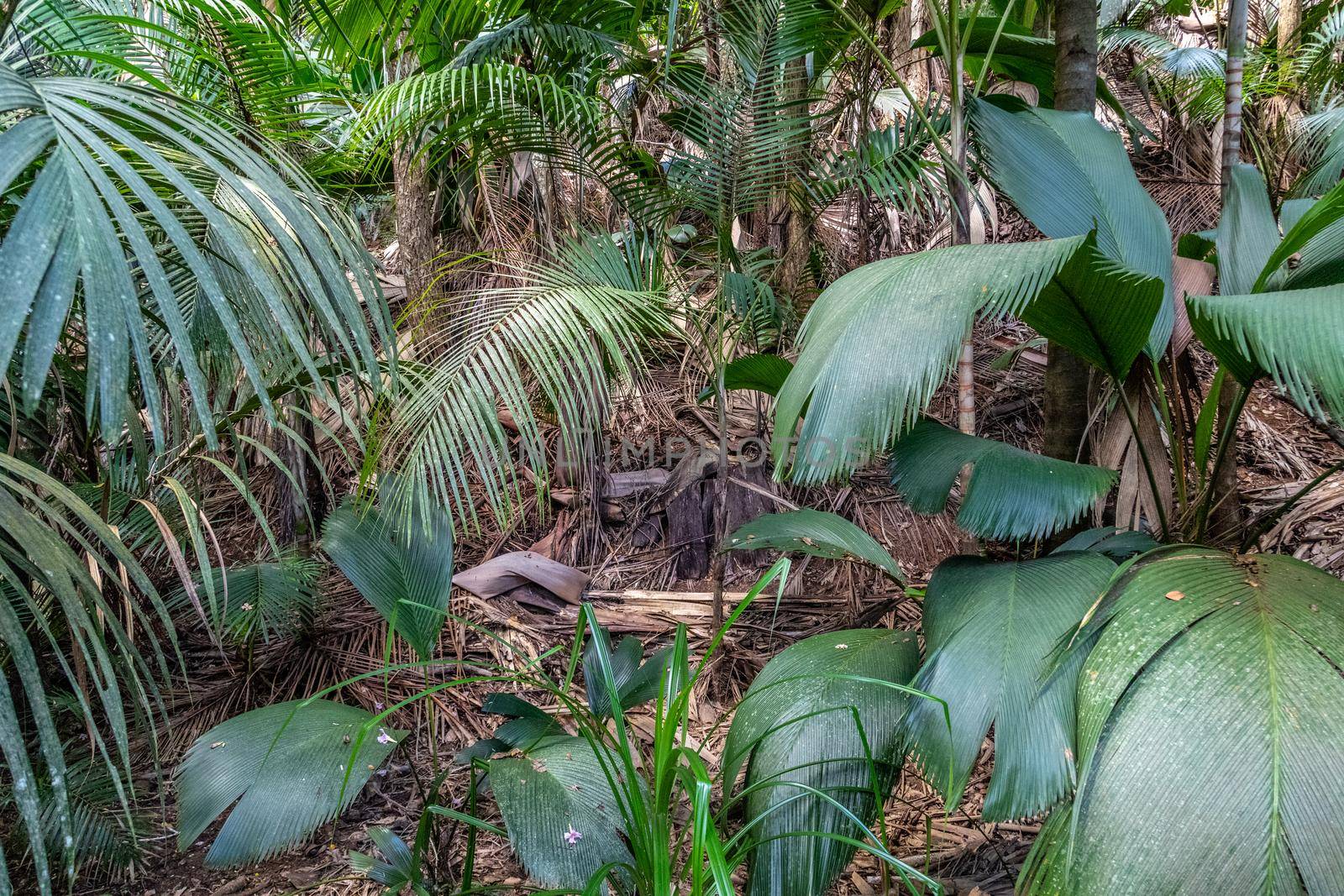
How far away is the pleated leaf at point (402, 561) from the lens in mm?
1561

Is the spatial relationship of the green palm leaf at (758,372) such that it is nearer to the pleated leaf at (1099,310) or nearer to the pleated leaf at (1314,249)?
the pleated leaf at (1099,310)

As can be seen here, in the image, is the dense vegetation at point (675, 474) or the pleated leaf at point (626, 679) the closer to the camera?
the dense vegetation at point (675, 474)

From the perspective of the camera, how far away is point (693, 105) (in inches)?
82.0

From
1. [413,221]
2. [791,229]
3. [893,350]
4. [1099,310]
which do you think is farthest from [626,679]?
[413,221]

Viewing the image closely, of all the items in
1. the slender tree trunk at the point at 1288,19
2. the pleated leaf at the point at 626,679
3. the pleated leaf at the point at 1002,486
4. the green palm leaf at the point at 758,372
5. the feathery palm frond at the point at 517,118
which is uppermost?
the slender tree trunk at the point at 1288,19

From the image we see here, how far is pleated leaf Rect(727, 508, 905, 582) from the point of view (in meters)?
1.50

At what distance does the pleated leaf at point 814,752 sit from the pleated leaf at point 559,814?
191 mm

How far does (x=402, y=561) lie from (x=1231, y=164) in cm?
195

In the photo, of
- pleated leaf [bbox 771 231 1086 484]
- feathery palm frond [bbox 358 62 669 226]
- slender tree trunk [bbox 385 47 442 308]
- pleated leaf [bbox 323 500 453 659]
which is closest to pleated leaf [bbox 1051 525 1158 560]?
pleated leaf [bbox 771 231 1086 484]

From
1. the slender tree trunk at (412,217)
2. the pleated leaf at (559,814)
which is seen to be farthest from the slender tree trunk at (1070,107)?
the slender tree trunk at (412,217)

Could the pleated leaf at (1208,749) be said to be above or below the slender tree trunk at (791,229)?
below

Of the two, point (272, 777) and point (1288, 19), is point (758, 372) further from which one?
point (1288, 19)

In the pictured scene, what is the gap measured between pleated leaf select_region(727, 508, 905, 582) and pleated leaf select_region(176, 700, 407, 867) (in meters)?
0.72

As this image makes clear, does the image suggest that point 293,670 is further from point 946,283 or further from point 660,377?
point 946,283
